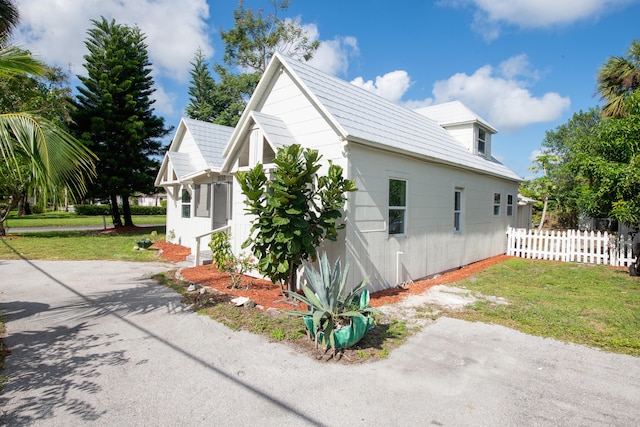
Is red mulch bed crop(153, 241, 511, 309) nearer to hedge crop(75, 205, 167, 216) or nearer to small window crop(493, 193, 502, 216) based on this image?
small window crop(493, 193, 502, 216)

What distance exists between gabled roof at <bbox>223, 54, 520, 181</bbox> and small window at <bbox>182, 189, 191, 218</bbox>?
629 cm

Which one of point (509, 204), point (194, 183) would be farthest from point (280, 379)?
point (509, 204)

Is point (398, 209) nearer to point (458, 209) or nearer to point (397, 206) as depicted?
point (397, 206)

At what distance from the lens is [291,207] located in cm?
594

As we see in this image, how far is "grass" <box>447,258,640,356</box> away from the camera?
5.32 metres

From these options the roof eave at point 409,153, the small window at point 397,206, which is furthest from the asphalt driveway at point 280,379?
the roof eave at point 409,153

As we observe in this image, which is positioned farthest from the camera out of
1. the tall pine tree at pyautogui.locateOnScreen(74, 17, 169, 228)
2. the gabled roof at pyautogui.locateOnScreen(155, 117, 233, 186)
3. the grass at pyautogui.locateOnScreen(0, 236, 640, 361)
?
the tall pine tree at pyautogui.locateOnScreen(74, 17, 169, 228)

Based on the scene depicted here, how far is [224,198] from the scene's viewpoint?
37.9 feet

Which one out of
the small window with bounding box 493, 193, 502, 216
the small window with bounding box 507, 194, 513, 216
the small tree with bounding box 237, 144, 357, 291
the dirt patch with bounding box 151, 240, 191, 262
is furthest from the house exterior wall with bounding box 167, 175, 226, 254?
the small window with bounding box 507, 194, 513, 216

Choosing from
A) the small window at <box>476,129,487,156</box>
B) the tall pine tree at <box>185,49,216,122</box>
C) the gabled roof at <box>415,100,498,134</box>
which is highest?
the tall pine tree at <box>185,49,216,122</box>

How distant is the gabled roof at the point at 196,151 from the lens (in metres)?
14.3

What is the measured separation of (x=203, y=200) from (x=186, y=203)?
7.12 feet

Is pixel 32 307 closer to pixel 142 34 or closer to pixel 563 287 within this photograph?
pixel 563 287

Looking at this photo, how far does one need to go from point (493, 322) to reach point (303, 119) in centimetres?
556
